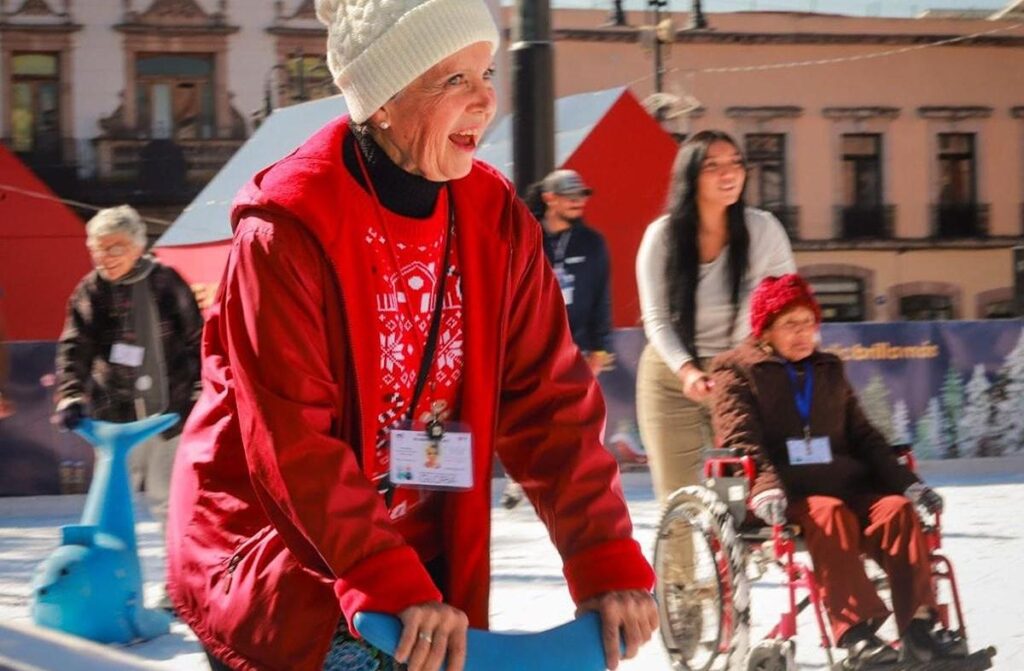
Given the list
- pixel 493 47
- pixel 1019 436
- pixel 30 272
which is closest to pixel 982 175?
pixel 30 272

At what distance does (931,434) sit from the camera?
12.6 metres

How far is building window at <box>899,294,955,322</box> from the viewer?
3528cm

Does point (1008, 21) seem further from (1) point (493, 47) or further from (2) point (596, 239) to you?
(1) point (493, 47)

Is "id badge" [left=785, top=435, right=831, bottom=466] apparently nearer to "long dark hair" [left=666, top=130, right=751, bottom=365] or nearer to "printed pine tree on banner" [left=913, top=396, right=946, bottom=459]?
"long dark hair" [left=666, top=130, right=751, bottom=365]

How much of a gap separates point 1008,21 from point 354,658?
37.5m

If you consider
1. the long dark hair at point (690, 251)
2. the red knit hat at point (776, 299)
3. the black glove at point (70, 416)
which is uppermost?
the long dark hair at point (690, 251)

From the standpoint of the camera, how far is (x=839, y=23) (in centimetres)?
3572

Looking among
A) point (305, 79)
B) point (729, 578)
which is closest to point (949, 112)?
point (305, 79)

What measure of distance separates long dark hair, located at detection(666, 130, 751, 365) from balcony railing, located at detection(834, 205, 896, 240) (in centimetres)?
3039

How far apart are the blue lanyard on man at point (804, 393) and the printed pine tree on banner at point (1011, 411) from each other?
792 cm

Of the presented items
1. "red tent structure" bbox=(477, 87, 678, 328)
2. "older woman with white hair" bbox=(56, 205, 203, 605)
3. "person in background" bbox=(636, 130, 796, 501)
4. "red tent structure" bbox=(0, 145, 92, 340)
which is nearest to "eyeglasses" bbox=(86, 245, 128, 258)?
"older woman with white hair" bbox=(56, 205, 203, 605)

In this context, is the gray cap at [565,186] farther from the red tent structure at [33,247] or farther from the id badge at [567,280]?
the red tent structure at [33,247]

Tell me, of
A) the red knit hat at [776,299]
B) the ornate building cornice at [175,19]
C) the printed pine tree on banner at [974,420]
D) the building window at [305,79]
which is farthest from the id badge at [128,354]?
the ornate building cornice at [175,19]

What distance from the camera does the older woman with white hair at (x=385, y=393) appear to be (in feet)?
6.45
